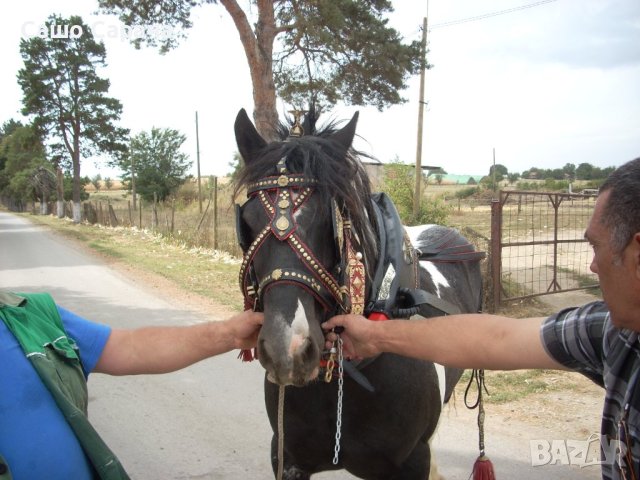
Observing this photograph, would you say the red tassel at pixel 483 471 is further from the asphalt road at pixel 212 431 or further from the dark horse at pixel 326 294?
the dark horse at pixel 326 294

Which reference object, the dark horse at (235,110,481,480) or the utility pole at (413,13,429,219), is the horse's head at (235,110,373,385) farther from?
the utility pole at (413,13,429,219)

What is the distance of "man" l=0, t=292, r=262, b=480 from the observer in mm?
1480

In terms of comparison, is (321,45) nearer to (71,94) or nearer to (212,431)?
(212,431)

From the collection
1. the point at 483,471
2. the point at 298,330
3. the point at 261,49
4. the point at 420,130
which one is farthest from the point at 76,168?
the point at 298,330

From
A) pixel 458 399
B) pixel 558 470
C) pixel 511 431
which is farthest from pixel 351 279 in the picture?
pixel 458 399

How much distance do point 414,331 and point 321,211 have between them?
55 cm

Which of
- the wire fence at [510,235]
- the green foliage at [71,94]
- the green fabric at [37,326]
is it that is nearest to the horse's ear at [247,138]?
the wire fence at [510,235]

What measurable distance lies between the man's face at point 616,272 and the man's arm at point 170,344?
1.19 metres

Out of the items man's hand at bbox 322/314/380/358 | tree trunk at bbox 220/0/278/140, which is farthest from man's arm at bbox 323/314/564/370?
tree trunk at bbox 220/0/278/140

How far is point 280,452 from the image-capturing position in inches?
81.2

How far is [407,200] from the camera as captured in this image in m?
11.7

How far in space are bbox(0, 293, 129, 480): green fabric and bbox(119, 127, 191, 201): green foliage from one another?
43979mm

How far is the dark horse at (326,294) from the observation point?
1.72 metres

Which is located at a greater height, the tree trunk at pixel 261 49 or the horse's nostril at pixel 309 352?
the tree trunk at pixel 261 49
